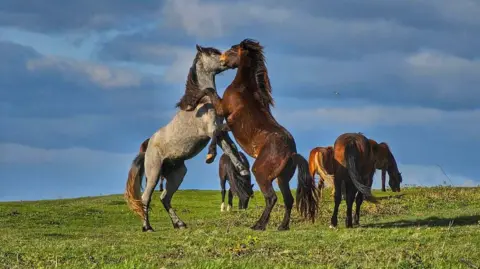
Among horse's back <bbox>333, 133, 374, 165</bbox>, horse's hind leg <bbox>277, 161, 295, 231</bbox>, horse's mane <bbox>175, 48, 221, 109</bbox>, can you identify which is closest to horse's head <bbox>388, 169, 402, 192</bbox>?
horse's back <bbox>333, 133, 374, 165</bbox>

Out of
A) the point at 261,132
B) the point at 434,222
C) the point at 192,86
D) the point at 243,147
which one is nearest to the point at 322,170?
the point at 434,222

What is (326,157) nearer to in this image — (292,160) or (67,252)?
(292,160)

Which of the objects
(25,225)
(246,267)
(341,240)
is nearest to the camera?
(246,267)

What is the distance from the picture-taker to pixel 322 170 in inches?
877

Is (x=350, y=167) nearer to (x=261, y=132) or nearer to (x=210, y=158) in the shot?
(x=261, y=132)

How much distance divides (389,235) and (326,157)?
25.8ft

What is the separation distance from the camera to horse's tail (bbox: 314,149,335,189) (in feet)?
68.3

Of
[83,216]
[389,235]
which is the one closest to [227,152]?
[389,235]

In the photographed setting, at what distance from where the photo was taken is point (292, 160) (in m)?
16.9

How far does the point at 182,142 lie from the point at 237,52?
2824 millimetres

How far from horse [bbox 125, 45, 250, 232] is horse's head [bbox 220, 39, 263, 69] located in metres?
1.08

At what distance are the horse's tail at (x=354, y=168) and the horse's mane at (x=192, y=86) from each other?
3.86 meters

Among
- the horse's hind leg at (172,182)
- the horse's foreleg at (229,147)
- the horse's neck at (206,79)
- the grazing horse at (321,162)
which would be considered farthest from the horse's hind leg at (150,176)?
the grazing horse at (321,162)

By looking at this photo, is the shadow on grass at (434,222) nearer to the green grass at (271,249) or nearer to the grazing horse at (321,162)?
the green grass at (271,249)
